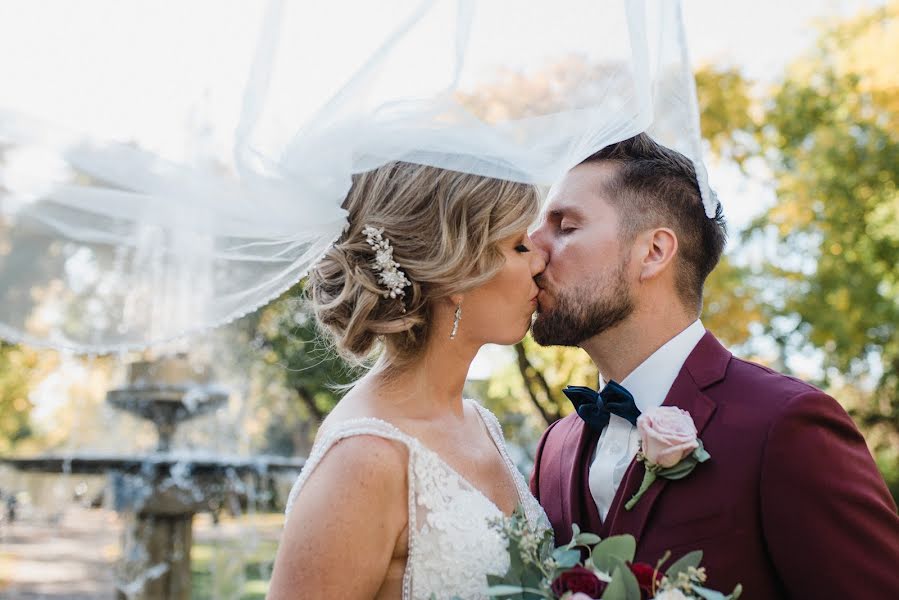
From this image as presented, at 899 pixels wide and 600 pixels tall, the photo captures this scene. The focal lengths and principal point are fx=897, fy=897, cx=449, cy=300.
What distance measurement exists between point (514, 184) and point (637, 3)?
0.75 meters

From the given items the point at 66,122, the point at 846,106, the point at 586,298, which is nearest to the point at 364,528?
the point at 586,298

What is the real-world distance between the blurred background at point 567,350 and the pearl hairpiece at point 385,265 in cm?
452

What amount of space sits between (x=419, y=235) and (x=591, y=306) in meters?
0.71

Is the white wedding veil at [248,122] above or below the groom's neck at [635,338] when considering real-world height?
above

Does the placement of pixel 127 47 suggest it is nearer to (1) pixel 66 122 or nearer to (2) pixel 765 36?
(1) pixel 66 122

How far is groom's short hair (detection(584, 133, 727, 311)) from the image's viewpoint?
337 centimetres

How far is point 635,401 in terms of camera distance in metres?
3.25

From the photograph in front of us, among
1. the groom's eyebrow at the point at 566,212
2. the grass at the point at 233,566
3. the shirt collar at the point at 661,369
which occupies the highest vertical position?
the groom's eyebrow at the point at 566,212

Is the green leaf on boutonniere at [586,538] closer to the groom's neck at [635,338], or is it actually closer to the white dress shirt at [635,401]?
the white dress shirt at [635,401]

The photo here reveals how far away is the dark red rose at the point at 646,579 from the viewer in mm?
2137

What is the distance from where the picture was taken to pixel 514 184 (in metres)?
3.07

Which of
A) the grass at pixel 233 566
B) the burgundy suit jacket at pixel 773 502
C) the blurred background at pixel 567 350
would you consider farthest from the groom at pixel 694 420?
the grass at pixel 233 566

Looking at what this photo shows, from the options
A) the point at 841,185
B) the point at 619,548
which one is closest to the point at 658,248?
the point at 619,548

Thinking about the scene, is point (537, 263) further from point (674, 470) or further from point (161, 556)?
point (161, 556)
